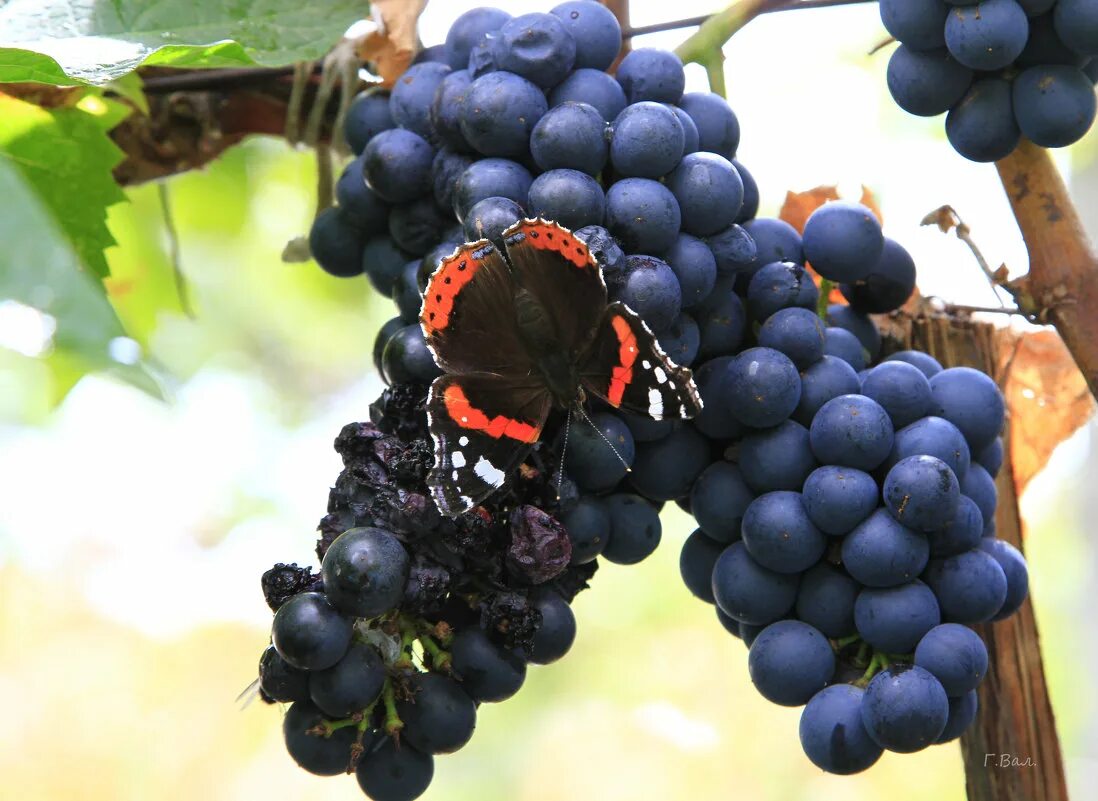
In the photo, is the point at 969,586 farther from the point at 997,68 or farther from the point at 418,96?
the point at 418,96

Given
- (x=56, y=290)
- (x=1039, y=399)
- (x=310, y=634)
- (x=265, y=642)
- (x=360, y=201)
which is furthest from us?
(x=265, y=642)

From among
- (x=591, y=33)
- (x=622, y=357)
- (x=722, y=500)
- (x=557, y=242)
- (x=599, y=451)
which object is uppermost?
(x=591, y=33)

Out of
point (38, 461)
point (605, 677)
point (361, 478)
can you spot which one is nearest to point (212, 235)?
point (38, 461)

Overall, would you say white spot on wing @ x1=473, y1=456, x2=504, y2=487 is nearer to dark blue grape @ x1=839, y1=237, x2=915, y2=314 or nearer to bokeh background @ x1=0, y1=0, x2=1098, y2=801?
dark blue grape @ x1=839, y1=237, x2=915, y2=314

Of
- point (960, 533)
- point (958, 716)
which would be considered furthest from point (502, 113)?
point (958, 716)

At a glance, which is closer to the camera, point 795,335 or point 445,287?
point 445,287

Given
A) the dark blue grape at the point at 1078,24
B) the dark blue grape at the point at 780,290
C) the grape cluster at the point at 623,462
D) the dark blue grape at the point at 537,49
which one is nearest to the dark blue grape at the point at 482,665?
the grape cluster at the point at 623,462
